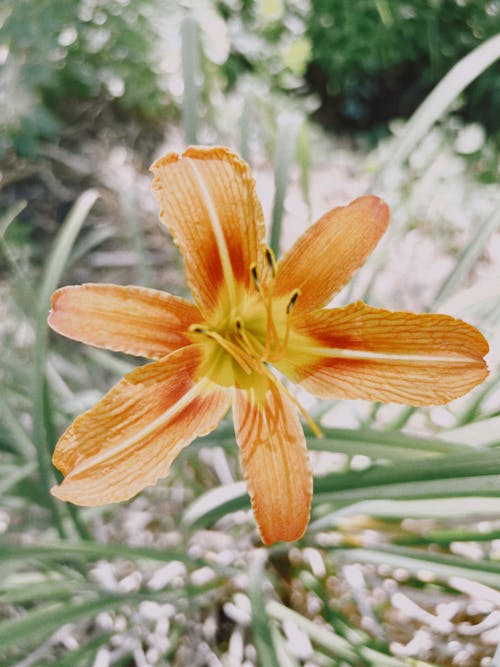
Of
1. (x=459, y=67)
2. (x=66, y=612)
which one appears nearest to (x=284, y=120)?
(x=459, y=67)

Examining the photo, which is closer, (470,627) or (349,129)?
(470,627)

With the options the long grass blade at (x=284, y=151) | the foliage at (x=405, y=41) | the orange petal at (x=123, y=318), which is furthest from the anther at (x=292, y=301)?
the foliage at (x=405, y=41)

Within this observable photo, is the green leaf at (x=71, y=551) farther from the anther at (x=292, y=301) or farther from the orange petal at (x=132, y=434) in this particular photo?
the anther at (x=292, y=301)

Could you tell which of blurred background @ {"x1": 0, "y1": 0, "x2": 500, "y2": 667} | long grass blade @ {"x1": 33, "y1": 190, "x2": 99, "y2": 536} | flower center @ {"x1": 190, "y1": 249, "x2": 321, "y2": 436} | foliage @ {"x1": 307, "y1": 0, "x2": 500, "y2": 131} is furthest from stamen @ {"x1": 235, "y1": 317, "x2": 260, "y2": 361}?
foliage @ {"x1": 307, "y1": 0, "x2": 500, "y2": 131}

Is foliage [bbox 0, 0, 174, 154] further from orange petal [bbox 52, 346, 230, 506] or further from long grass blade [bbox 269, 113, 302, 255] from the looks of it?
orange petal [bbox 52, 346, 230, 506]

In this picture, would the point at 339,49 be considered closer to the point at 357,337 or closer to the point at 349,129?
the point at 349,129
